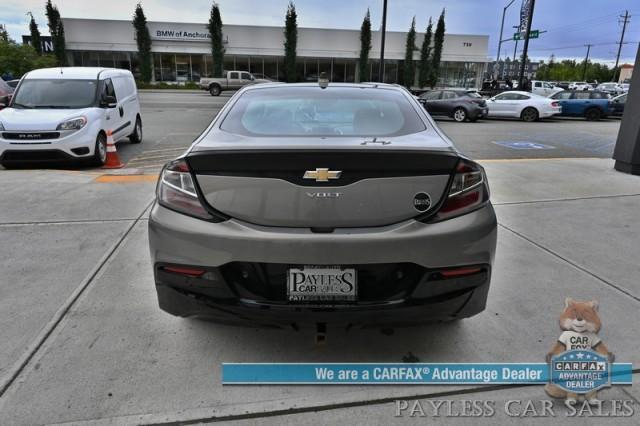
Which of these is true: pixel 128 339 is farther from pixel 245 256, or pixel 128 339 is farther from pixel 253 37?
pixel 253 37

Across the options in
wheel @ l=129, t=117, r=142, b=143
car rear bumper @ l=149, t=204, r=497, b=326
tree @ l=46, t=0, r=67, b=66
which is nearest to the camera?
car rear bumper @ l=149, t=204, r=497, b=326


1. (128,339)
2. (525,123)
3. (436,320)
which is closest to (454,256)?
(436,320)

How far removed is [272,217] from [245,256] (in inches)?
9.0

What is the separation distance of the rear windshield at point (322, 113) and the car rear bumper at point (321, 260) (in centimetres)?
76

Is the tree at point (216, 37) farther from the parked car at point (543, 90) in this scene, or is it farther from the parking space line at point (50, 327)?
the parking space line at point (50, 327)

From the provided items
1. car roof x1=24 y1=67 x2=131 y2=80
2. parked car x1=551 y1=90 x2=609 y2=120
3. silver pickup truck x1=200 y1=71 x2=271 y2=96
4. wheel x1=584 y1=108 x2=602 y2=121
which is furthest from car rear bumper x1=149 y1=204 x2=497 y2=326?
silver pickup truck x1=200 y1=71 x2=271 y2=96

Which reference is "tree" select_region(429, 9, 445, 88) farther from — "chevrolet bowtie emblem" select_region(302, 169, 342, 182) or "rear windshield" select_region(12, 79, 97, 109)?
"chevrolet bowtie emblem" select_region(302, 169, 342, 182)

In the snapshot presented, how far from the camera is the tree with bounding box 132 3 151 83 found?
4256 cm

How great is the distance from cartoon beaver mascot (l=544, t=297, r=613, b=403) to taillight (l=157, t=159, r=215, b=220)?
191cm

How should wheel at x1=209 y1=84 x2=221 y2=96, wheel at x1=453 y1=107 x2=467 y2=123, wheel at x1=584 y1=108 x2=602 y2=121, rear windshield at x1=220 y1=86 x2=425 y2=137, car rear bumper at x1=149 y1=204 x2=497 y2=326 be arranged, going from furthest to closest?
wheel at x1=209 y1=84 x2=221 y2=96 → wheel at x1=584 y1=108 x2=602 y2=121 → wheel at x1=453 y1=107 x2=467 y2=123 → rear windshield at x1=220 y1=86 x2=425 y2=137 → car rear bumper at x1=149 y1=204 x2=497 y2=326

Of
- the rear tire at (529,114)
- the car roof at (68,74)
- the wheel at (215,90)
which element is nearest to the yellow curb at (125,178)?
the car roof at (68,74)

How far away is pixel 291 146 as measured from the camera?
2.40 m

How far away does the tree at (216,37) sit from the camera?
43531mm

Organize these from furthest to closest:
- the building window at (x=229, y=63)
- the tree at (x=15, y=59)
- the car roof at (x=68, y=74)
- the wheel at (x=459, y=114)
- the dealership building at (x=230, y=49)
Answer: the building window at (x=229, y=63), the dealership building at (x=230, y=49), the tree at (x=15, y=59), the wheel at (x=459, y=114), the car roof at (x=68, y=74)
